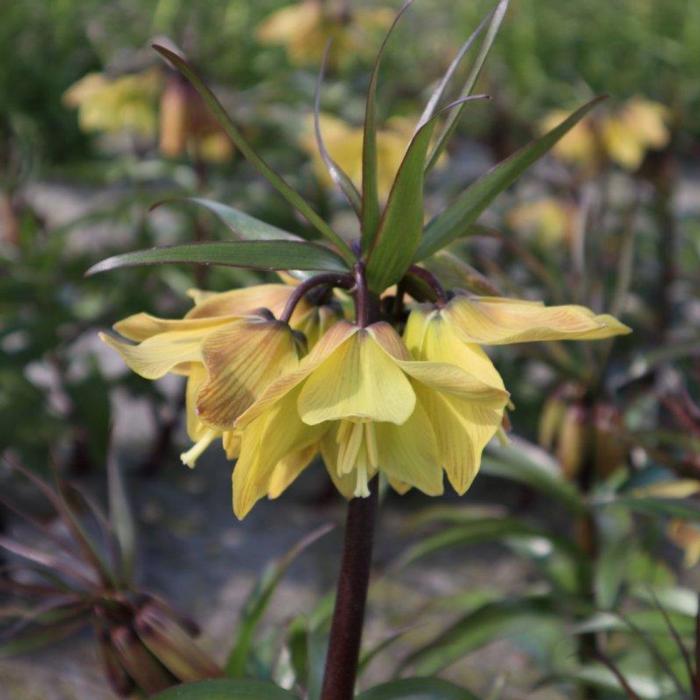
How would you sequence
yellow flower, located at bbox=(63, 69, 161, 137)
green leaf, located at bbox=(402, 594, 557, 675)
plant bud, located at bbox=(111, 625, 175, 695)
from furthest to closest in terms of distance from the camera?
yellow flower, located at bbox=(63, 69, 161, 137) < green leaf, located at bbox=(402, 594, 557, 675) < plant bud, located at bbox=(111, 625, 175, 695)

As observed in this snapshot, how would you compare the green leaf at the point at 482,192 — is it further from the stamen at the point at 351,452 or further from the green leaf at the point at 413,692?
the green leaf at the point at 413,692

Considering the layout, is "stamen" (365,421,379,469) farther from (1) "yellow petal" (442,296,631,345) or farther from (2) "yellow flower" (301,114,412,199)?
(2) "yellow flower" (301,114,412,199)

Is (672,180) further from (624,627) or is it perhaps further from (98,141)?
(98,141)

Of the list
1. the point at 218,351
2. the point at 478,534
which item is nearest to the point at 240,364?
the point at 218,351

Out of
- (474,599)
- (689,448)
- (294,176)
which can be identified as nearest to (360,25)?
(294,176)

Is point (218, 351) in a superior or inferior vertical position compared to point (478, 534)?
superior

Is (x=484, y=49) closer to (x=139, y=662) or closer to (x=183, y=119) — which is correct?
(x=139, y=662)

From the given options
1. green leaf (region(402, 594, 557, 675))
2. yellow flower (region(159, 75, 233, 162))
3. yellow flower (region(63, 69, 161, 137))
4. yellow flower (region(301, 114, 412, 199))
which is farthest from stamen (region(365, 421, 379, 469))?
yellow flower (region(63, 69, 161, 137))
